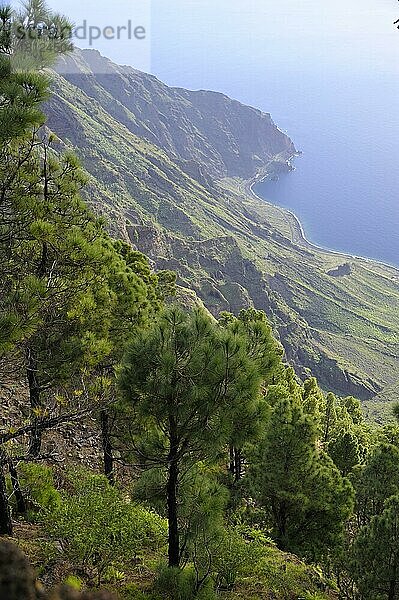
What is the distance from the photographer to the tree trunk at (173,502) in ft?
27.5

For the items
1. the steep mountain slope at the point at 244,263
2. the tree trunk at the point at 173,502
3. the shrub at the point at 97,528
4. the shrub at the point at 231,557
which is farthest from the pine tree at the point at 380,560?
the steep mountain slope at the point at 244,263

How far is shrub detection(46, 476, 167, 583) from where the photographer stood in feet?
27.2

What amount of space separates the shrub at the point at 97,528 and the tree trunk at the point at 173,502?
2.04 feet

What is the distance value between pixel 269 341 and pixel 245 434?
12.8ft

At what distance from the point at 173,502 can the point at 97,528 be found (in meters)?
1.36

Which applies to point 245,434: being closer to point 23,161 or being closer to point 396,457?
point 23,161

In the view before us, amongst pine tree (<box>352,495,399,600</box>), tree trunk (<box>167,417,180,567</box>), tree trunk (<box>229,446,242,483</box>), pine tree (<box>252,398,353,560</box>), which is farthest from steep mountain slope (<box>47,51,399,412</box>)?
tree trunk (<box>167,417,180,567</box>)

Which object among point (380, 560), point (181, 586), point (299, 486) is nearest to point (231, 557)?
point (181, 586)

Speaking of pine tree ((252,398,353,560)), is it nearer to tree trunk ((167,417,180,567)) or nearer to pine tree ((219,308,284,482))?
pine tree ((219,308,284,482))

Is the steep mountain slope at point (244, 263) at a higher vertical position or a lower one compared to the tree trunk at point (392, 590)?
higher

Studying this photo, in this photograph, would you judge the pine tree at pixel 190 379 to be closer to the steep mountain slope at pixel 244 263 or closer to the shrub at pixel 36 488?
the shrub at pixel 36 488

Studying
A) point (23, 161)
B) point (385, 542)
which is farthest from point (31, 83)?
point (385, 542)

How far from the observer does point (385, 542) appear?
11406mm

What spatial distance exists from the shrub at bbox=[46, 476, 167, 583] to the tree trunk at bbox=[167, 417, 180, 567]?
622 mm
